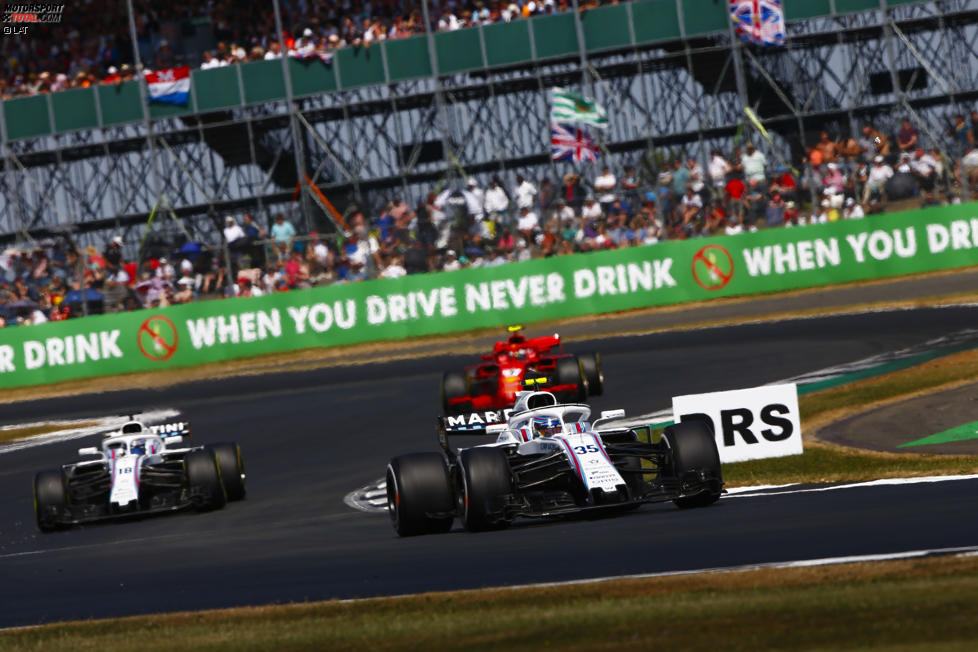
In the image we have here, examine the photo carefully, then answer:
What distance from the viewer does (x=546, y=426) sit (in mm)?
12867

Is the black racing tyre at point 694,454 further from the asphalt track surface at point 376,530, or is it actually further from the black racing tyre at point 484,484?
the black racing tyre at point 484,484

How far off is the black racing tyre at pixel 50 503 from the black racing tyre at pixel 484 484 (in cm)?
631

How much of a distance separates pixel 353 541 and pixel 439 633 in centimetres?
470

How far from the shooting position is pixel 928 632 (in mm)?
6676

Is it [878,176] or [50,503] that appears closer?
[50,503]

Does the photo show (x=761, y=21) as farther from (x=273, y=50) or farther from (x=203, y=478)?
(x=203, y=478)

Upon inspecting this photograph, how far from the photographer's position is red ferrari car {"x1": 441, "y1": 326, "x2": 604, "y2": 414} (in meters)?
20.8

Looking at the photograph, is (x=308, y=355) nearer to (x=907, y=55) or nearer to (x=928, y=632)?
(x=907, y=55)

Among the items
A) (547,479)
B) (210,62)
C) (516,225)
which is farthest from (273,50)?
(547,479)

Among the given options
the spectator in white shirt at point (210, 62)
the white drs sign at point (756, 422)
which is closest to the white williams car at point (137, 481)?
the white drs sign at point (756, 422)

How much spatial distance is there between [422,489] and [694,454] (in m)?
2.20

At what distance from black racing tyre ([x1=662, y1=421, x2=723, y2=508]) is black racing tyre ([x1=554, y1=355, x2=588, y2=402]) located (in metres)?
8.60

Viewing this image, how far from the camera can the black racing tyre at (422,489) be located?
1199 cm

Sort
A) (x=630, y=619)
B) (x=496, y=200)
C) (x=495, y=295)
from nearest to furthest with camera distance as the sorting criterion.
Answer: (x=630, y=619)
(x=495, y=295)
(x=496, y=200)
